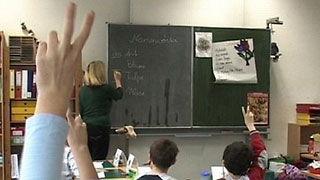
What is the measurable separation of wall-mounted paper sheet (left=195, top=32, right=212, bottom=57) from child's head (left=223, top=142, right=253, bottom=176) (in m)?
3.13

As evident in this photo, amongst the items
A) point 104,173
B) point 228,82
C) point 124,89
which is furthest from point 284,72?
point 104,173

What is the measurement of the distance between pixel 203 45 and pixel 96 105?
161 centimetres

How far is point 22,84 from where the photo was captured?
16.5ft

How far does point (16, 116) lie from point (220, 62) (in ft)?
8.41

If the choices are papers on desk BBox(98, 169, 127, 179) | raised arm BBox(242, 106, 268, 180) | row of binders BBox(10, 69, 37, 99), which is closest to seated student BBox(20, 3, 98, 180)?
raised arm BBox(242, 106, 268, 180)

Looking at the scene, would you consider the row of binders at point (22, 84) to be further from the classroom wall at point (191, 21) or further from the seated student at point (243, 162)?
the seated student at point (243, 162)

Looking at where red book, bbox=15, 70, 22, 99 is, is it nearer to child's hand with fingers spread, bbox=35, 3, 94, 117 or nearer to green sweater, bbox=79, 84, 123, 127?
green sweater, bbox=79, 84, 123, 127

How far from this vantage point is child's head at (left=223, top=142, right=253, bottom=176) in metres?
2.58

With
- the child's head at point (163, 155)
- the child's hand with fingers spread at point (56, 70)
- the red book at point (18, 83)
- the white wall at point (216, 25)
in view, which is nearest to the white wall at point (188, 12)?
the white wall at point (216, 25)

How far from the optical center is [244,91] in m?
5.82

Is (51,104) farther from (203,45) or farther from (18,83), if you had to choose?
(203,45)

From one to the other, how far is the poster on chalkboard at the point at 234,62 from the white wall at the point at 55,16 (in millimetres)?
1260

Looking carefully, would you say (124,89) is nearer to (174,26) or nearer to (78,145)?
(174,26)

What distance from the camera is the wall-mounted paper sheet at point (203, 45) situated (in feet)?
18.6
